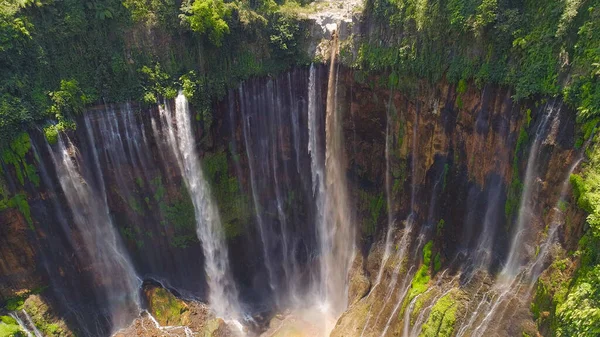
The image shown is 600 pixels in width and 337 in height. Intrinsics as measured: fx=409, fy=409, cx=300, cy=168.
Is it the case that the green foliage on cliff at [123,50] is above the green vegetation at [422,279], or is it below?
above

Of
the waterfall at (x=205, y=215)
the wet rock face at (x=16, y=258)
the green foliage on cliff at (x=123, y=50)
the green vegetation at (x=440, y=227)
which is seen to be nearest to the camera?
the green vegetation at (x=440, y=227)

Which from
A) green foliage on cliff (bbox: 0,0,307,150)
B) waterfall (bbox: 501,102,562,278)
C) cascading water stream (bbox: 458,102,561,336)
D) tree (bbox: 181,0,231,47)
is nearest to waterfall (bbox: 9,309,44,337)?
green foliage on cliff (bbox: 0,0,307,150)

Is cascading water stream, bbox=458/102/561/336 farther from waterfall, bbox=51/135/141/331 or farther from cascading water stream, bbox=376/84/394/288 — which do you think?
waterfall, bbox=51/135/141/331

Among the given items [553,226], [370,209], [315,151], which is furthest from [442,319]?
[315,151]

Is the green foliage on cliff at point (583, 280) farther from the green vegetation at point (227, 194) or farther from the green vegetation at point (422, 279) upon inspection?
the green vegetation at point (227, 194)

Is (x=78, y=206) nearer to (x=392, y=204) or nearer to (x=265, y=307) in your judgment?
(x=265, y=307)

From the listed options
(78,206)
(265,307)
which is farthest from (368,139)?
(78,206)

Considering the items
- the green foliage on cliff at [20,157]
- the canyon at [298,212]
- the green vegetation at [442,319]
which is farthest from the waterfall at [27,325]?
the green vegetation at [442,319]
